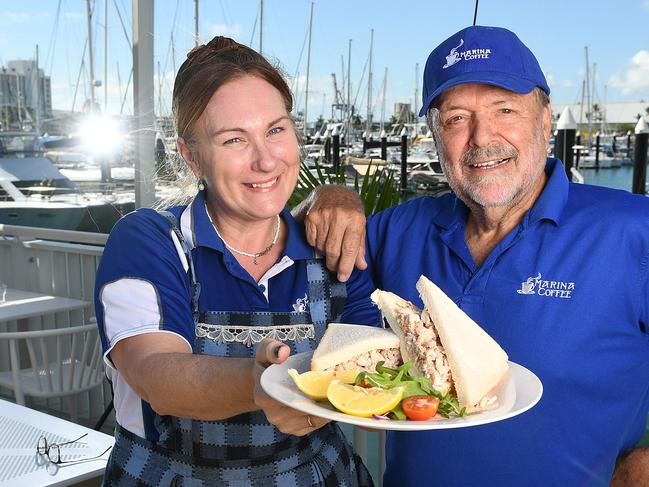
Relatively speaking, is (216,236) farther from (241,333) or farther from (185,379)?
(185,379)

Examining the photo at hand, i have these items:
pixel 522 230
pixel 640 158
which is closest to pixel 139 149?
pixel 522 230

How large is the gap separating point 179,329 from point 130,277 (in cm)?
16

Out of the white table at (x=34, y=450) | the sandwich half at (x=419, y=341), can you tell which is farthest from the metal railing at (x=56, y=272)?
the sandwich half at (x=419, y=341)

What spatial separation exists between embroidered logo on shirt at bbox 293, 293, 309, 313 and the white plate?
1.16 ft

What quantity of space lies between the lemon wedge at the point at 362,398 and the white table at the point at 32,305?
4663 mm

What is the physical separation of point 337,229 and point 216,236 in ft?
1.13

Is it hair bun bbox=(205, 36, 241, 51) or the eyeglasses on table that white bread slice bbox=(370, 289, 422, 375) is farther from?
the eyeglasses on table

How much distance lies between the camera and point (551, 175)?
1.99 m

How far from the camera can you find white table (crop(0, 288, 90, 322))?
17.5ft

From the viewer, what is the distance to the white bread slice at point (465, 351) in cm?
133

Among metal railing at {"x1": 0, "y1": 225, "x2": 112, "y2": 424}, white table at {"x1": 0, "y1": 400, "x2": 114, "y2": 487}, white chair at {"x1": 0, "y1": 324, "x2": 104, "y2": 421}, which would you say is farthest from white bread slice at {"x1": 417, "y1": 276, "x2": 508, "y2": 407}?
metal railing at {"x1": 0, "y1": 225, "x2": 112, "y2": 424}

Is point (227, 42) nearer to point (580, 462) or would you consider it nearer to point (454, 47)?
point (454, 47)

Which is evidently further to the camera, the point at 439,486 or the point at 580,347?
the point at 439,486

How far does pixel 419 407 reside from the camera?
119 cm
